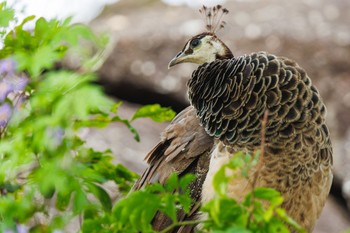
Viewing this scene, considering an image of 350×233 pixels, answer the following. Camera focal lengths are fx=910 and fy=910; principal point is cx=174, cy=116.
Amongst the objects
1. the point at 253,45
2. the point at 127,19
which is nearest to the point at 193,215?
the point at 253,45

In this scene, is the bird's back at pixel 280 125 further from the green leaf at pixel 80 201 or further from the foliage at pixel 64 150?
the green leaf at pixel 80 201

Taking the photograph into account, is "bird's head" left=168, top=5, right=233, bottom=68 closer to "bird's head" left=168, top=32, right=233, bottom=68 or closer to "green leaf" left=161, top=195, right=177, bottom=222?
"bird's head" left=168, top=32, right=233, bottom=68

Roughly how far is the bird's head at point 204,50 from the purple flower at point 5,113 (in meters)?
1.25

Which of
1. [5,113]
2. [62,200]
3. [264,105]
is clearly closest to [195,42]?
[264,105]

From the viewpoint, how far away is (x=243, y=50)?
8.27 metres

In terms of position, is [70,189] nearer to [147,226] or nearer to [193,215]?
[147,226]

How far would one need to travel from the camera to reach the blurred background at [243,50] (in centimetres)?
784

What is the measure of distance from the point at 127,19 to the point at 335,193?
2756 mm

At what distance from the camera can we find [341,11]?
356 inches

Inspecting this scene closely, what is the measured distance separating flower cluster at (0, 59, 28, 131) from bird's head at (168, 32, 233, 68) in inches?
45.7

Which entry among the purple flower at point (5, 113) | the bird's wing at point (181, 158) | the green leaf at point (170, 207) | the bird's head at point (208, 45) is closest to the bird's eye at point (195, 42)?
the bird's head at point (208, 45)

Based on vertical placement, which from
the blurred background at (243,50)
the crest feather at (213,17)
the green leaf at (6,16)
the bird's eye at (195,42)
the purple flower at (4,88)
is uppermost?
the green leaf at (6,16)

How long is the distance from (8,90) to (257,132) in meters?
1.28

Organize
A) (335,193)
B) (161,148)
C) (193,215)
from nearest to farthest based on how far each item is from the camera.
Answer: (193,215), (161,148), (335,193)
